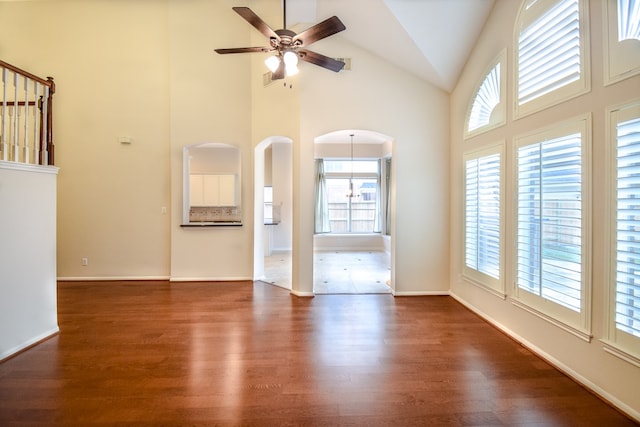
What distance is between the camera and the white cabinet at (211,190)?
224 inches

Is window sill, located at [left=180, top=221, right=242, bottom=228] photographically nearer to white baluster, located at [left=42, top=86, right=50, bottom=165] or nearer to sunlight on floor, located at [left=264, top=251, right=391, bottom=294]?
sunlight on floor, located at [left=264, top=251, right=391, bottom=294]

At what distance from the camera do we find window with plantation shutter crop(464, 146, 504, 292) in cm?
335

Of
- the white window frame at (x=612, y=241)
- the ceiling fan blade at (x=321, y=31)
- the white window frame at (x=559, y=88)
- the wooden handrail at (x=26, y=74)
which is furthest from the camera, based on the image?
the wooden handrail at (x=26, y=74)

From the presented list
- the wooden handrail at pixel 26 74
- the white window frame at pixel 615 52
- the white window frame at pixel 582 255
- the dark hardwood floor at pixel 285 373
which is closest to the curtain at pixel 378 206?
the dark hardwood floor at pixel 285 373

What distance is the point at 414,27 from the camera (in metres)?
3.64

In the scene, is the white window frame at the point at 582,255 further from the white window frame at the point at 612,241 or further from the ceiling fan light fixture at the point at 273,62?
the ceiling fan light fixture at the point at 273,62

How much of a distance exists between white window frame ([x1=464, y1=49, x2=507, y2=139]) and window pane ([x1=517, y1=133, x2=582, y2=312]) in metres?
0.59

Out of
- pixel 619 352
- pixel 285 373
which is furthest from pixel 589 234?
pixel 285 373

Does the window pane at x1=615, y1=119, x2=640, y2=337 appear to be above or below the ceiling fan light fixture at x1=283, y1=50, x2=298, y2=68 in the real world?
below

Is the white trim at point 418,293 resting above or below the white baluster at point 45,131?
below

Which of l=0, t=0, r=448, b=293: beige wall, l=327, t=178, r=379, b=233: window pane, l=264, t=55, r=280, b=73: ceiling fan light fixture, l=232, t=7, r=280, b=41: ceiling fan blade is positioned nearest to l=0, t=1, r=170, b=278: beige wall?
l=0, t=0, r=448, b=293: beige wall

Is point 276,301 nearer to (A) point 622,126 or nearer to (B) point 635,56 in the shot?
(A) point 622,126

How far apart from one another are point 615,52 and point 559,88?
0.46m

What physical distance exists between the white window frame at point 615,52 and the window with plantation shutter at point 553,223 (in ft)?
1.16
